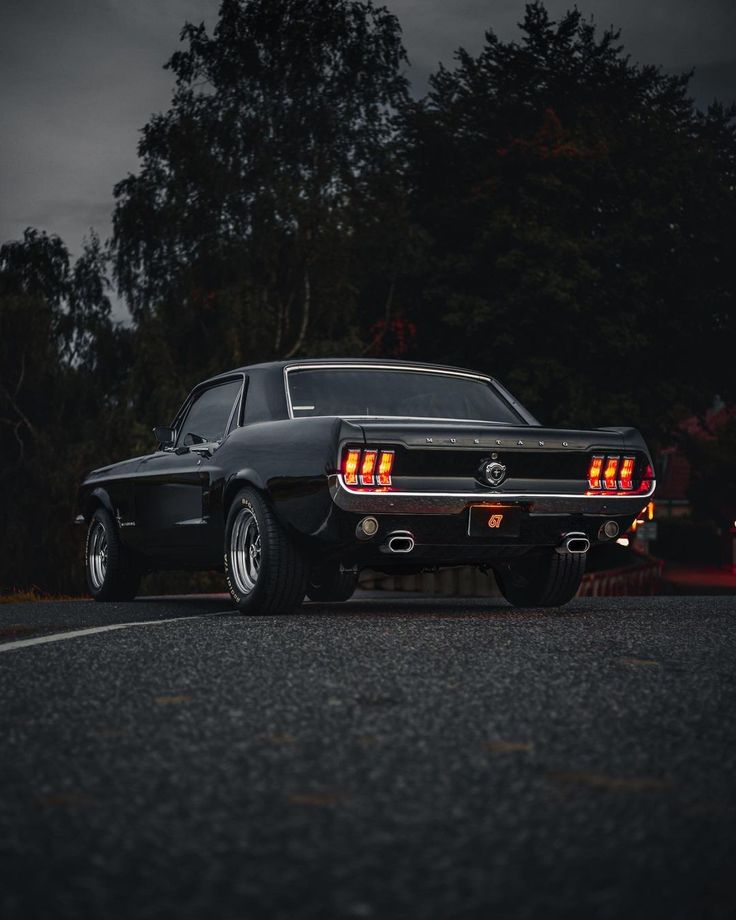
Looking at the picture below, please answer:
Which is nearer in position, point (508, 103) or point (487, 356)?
point (487, 356)

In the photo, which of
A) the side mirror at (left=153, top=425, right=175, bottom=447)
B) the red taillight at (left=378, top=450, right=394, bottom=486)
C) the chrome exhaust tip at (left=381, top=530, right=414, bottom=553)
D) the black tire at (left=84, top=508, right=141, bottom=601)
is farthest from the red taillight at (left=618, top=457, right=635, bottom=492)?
the black tire at (left=84, top=508, right=141, bottom=601)

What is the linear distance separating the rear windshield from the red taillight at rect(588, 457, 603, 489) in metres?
0.75

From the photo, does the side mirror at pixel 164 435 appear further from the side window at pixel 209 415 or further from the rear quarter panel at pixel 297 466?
the rear quarter panel at pixel 297 466

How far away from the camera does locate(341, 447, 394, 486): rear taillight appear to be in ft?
25.2

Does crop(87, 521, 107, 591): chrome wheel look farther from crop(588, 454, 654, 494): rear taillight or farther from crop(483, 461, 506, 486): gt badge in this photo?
crop(588, 454, 654, 494): rear taillight

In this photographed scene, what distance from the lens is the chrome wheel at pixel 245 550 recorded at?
333 inches

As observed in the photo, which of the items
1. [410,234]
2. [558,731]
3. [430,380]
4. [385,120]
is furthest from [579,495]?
[385,120]

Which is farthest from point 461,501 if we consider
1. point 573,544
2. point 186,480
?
point 186,480

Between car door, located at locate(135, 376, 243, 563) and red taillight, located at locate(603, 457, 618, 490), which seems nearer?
red taillight, located at locate(603, 457, 618, 490)

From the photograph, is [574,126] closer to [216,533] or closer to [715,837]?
[216,533]

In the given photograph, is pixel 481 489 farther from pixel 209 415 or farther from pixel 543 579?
pixel 209 415

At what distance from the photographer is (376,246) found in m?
35.5

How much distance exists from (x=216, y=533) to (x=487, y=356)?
25362 mm

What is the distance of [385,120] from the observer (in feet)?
122
